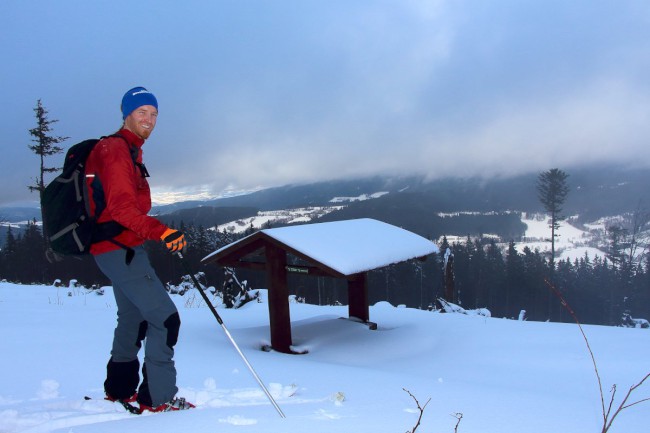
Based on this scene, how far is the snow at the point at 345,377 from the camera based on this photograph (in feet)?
8.10

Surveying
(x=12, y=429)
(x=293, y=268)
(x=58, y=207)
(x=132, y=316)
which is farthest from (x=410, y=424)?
(x=293, y=268)

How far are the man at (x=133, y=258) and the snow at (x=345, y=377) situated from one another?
224 millimetres

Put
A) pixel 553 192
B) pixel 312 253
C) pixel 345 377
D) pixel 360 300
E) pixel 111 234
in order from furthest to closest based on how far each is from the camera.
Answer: pixel 553 192 → pixel 360 300 → pixel 312 253 → pixel 345 377 → pixel 111 234

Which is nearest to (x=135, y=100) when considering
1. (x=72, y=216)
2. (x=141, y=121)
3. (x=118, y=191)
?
(x=141, y=121)

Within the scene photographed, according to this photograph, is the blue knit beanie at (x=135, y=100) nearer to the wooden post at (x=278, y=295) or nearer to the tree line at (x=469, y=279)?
the wooden post at (x=278, y=295)

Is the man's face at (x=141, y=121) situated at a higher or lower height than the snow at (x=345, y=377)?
higher

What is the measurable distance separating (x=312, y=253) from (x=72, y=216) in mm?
3647

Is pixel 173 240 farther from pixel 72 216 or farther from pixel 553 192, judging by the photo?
pixel 553 192

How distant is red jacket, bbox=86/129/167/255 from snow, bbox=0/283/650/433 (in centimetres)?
112

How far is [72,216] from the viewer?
2.56 m

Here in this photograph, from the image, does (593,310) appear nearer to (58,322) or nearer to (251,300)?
(251,300)

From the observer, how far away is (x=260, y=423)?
2307 millimetres

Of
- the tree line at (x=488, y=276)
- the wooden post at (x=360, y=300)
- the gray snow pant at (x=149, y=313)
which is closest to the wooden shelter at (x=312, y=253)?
the wooden post at (x=360, y=300)

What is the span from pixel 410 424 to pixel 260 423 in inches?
34.7
